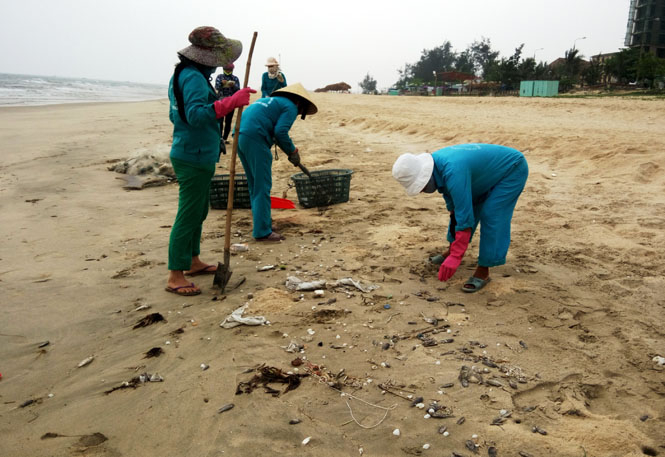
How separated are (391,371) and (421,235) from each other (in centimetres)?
237

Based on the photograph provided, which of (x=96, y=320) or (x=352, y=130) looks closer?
(x=96, y=320)

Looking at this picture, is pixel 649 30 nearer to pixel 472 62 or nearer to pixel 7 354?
pixel 472 62

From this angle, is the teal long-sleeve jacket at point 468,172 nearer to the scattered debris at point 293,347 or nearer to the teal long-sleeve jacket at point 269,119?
the scattered debris at point 293,347

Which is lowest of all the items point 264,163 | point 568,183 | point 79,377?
point 79,377

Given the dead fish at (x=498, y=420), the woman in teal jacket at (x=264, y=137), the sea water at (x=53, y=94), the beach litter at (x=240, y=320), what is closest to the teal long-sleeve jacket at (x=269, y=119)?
the woman in teal jacket at (x=264, y=137)

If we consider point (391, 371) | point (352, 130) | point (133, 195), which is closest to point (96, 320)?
point (391, 371)

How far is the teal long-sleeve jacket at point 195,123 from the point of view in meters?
3.05

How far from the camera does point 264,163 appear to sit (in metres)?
4.59

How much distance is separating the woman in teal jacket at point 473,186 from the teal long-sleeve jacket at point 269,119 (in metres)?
1.65

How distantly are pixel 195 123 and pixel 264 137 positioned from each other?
1521mm

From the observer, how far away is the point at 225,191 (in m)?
5.70

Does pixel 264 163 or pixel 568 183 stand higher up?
pixel 264 163

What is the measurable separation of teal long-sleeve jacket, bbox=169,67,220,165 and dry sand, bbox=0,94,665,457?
1.07 metres

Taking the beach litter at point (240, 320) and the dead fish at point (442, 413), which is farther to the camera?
the beach litter at point (240, 320)
